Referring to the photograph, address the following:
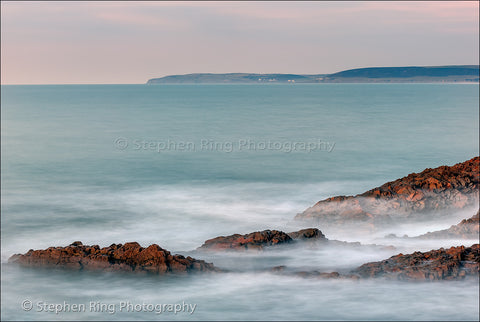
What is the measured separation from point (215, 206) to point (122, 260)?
364 inches

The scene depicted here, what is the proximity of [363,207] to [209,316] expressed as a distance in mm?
6990

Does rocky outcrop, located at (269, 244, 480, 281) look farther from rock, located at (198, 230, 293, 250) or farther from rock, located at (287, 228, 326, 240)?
rock, located at (287, 228, 326, 240)

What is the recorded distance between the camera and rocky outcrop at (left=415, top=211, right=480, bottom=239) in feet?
49.7

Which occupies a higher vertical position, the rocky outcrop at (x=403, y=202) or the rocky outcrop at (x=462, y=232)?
the rocky outcrop at (x=403, y=202)

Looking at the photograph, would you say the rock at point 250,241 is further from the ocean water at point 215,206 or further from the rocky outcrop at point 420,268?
the rocky outcrop at point 420,268

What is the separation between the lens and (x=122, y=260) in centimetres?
1291

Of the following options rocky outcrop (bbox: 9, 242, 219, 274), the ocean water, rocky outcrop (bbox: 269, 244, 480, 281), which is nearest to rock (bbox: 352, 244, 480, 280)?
rocky outcrop (bbox: 269, 244, 480, 281)

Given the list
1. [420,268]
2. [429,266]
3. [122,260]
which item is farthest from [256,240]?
[429,266]

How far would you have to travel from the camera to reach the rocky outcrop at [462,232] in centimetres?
1515

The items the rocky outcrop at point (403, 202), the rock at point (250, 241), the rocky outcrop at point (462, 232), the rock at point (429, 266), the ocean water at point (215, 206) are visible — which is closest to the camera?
the ocean water at point (215, 206)

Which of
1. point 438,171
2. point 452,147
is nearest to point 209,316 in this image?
point 438,171

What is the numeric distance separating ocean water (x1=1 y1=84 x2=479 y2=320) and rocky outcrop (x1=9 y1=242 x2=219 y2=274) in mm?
200

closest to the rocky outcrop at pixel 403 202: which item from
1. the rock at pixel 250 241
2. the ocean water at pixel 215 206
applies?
the ocean water at pixel 215 206

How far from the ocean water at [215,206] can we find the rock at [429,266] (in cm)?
23
